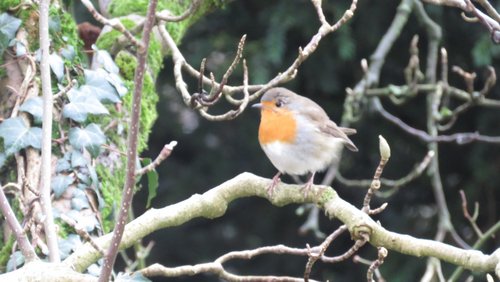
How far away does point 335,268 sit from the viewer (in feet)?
21.1

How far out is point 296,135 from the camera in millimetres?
3586

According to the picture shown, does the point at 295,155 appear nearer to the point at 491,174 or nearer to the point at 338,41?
the point at 338,41

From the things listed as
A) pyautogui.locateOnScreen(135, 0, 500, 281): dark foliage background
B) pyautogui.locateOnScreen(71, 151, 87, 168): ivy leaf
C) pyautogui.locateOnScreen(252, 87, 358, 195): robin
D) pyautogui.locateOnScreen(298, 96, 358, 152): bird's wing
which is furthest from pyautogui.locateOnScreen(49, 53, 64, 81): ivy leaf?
pyautogui.locateOnScreen(135, 0, 500, 281): dark foliage background

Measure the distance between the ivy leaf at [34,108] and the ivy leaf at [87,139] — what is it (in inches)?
5.1

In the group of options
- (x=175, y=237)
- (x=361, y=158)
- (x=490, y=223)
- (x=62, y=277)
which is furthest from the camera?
(x=175, y=237)

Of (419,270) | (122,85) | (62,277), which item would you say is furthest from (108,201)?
(419,270)

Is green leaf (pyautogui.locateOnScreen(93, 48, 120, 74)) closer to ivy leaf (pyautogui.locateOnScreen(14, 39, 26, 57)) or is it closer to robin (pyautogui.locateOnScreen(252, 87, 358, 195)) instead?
ivy leaf (pyautogui.locateOnScreen(14, 39, 26, 57))

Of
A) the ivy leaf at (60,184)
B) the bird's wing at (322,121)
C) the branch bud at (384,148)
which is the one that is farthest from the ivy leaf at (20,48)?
the branch bud at (384,148)

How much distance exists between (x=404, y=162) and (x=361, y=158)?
0.31 m

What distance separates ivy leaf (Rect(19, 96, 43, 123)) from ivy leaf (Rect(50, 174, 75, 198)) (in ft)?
0.72

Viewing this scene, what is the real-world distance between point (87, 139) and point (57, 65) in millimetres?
292

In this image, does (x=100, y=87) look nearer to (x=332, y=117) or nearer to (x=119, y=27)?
(x=119, y=27)

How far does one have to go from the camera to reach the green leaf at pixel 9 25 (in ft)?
11.2

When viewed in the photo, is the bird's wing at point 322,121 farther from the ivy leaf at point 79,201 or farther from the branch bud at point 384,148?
the branch bud at point 384,148
